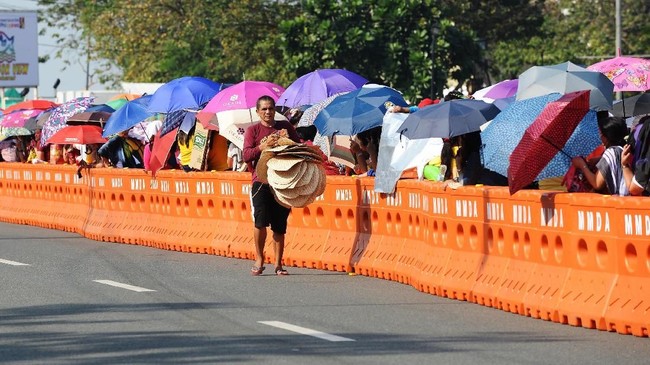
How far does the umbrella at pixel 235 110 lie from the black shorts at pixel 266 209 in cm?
397

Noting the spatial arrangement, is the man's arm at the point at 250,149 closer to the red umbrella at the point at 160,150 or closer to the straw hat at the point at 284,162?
the straw hat at the point at 284,162

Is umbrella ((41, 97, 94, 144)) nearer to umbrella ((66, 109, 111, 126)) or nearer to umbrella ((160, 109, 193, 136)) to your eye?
umbrella ((66, 109, 111, 126))

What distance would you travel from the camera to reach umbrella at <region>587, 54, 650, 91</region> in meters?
20.3

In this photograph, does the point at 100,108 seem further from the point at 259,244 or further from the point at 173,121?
the point at 259,244

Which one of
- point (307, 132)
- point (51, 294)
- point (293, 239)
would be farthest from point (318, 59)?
point (51, 294)

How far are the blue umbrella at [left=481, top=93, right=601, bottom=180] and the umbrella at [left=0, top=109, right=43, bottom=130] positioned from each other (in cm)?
1838

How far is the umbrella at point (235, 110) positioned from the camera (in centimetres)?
2020

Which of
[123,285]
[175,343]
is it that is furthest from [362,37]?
[175,343]

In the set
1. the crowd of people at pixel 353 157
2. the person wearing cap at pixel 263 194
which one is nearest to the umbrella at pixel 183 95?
the crowd of people at pixel 353 157

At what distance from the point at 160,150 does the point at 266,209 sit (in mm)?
6231

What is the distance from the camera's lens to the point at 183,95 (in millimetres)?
22766

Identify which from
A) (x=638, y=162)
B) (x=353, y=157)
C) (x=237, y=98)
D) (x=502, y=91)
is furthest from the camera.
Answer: (x=502, y=91)

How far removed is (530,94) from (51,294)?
5458 millimetres

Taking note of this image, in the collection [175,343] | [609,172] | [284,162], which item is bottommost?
[175,343]
